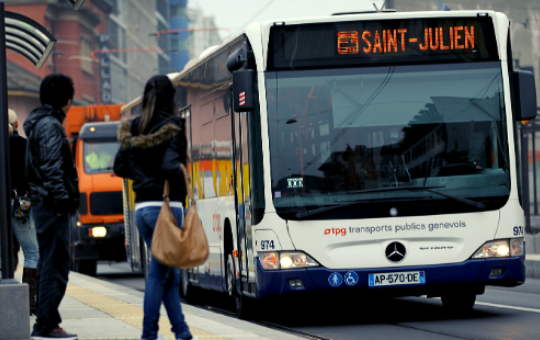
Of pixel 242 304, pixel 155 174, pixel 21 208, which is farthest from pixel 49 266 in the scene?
pixel 242 304

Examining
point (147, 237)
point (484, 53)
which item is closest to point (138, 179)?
point (147, 237)

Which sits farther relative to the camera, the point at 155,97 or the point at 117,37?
the point at 117,37

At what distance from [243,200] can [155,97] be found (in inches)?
145

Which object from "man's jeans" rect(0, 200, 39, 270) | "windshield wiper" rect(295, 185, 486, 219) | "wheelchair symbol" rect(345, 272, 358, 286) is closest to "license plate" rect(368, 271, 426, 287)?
"wheelchair symbol" rect(345, 272, 358, 286)

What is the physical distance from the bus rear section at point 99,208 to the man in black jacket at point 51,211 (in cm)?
1444

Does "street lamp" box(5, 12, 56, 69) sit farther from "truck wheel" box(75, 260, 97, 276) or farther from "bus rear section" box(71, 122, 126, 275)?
"truck wheel" box(75, 260, 97, 276)

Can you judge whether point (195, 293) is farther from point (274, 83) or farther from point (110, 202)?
point (110, 202)

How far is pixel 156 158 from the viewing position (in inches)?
264

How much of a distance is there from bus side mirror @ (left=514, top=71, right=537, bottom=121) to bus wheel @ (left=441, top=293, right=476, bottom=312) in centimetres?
193

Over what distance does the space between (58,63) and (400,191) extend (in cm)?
6007

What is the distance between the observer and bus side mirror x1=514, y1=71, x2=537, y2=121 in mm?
9906

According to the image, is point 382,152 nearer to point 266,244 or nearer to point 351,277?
point 351,277

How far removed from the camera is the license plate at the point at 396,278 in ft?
31.6

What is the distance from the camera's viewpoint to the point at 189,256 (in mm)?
6469
